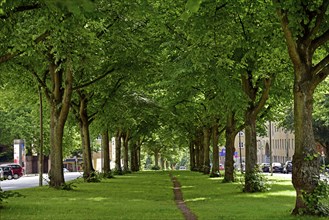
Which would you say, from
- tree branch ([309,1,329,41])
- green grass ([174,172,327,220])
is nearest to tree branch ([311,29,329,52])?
tree branch ([309,1,329,41])

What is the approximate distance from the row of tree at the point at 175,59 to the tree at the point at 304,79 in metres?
0.03

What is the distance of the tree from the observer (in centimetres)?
1363

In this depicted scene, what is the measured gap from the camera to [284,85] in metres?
26.7

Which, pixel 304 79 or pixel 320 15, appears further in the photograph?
pixel 304 79

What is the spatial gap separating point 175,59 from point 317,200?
38.7 feet

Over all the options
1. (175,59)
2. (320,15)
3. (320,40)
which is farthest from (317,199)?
(175,59)

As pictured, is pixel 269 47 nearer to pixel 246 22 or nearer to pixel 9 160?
pixel 246 22

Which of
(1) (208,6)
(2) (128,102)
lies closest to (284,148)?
(2) (128,102)

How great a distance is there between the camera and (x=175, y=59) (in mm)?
24016

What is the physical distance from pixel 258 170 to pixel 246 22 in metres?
7.03

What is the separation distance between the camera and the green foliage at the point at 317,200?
1341 centimetres

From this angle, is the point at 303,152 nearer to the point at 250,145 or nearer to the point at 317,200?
the point at 317,200

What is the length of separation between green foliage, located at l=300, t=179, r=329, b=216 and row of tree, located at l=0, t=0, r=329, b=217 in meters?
0.08

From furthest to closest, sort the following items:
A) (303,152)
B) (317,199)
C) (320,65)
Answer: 1. (320,65)
2. (303,152)
3. (317,199)
